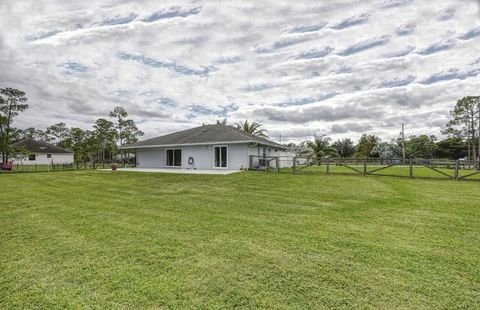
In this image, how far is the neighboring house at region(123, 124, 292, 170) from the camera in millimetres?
17906

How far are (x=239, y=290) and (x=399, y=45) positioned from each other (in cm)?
1545

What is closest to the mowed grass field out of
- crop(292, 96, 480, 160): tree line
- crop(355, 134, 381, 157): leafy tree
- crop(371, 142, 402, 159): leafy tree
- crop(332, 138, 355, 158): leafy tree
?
crop(292, 96, 480, 160): tree line

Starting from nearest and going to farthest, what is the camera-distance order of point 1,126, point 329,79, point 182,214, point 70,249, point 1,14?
point 70,249
point 182,214
point 1,14
point 329,79
point 1,126

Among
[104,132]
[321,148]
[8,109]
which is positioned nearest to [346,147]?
[321,148]

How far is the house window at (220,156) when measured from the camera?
18.7m

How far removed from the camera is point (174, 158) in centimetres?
2114

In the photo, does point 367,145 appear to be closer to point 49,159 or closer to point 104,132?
point 104,132

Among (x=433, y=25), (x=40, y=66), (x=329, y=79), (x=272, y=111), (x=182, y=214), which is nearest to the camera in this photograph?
(x=182, y=214)

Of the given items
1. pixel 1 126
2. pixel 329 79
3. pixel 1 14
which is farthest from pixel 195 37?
pixel 1 126

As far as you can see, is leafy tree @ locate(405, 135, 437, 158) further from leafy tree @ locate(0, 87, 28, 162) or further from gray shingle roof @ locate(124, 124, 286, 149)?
leafy tree @ locate(0, 87, 28, 162)

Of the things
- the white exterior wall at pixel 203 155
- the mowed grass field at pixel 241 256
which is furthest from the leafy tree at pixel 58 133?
the mowed grass field at pixel 241 256

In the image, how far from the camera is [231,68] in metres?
19.1

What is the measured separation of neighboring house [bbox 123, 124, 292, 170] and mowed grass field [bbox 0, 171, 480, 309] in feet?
37.6

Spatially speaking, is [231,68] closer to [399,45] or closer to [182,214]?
[399,45]
